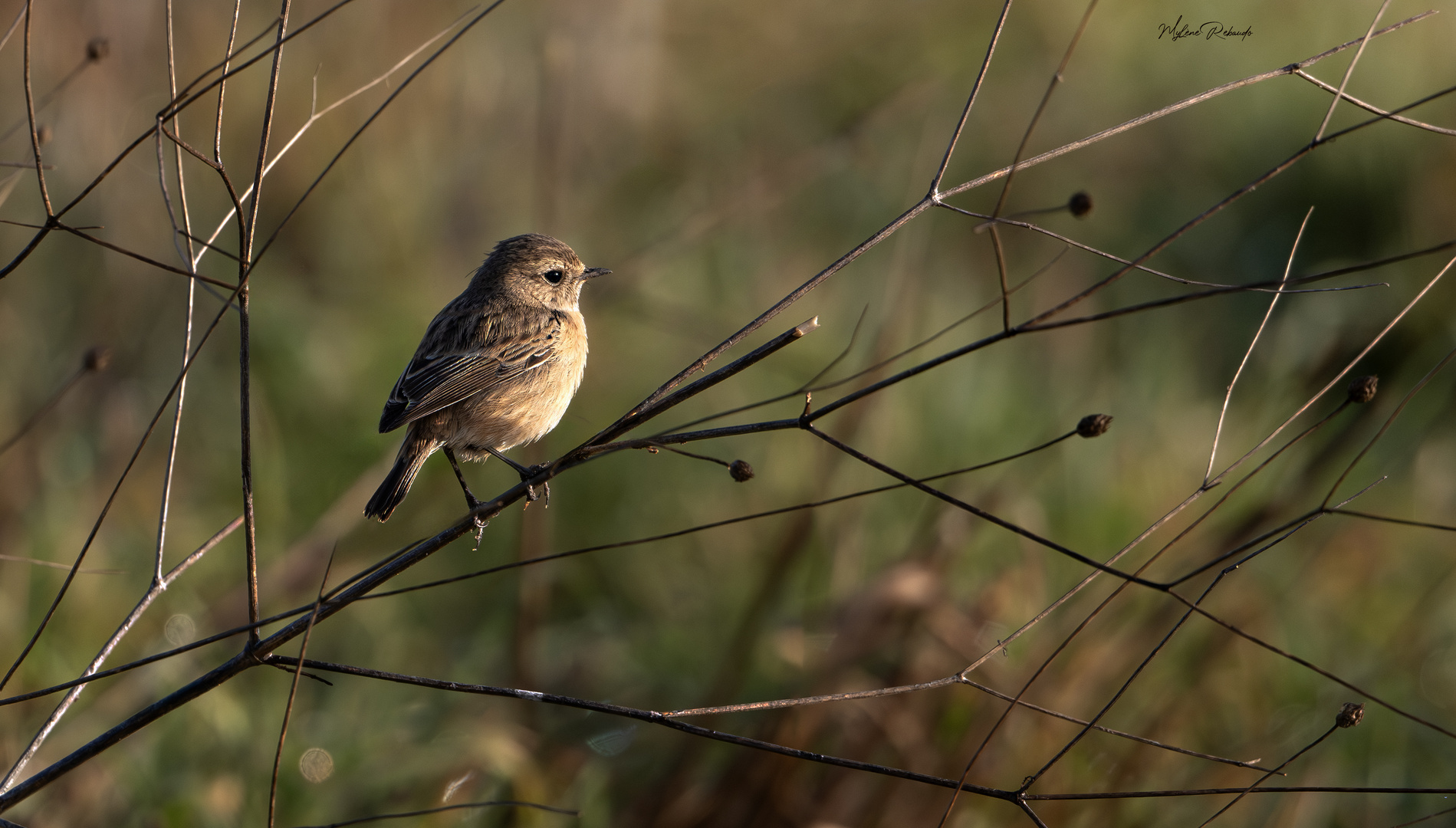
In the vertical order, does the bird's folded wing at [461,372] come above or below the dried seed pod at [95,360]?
below

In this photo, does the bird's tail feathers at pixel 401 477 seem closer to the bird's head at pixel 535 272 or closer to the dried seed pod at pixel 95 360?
the bird's head at pixel 535 272

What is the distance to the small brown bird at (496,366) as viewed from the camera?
3.95m

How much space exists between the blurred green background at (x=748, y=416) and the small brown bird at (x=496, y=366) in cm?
63

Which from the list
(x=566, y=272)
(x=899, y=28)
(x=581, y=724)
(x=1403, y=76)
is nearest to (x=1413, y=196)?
(x=1403, y=76)

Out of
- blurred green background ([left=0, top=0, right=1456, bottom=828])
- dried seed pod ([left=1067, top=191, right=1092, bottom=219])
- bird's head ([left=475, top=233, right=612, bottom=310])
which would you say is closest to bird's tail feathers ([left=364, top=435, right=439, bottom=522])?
blurred green background ([left=0, top=0, right=1456, bottom=828])

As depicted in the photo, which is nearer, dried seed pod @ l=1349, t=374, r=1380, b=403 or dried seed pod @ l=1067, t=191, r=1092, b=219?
dried seed pod @ l=1349, t=374, r=1380, b=403

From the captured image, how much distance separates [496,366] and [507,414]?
0.23m

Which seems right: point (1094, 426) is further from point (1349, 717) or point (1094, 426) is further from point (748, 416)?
point (748, 416)

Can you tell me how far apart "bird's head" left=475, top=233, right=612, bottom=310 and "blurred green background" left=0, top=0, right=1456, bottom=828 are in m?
0.83

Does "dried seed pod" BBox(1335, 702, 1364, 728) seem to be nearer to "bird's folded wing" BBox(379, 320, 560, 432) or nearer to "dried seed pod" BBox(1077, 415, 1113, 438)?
"dried seed pod" BBox(1077, 415, 1113, 438)

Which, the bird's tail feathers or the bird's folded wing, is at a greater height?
the bird's folded wing

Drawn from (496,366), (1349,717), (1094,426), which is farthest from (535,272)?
(1349,717)

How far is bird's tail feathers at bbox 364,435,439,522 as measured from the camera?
12.3ft
